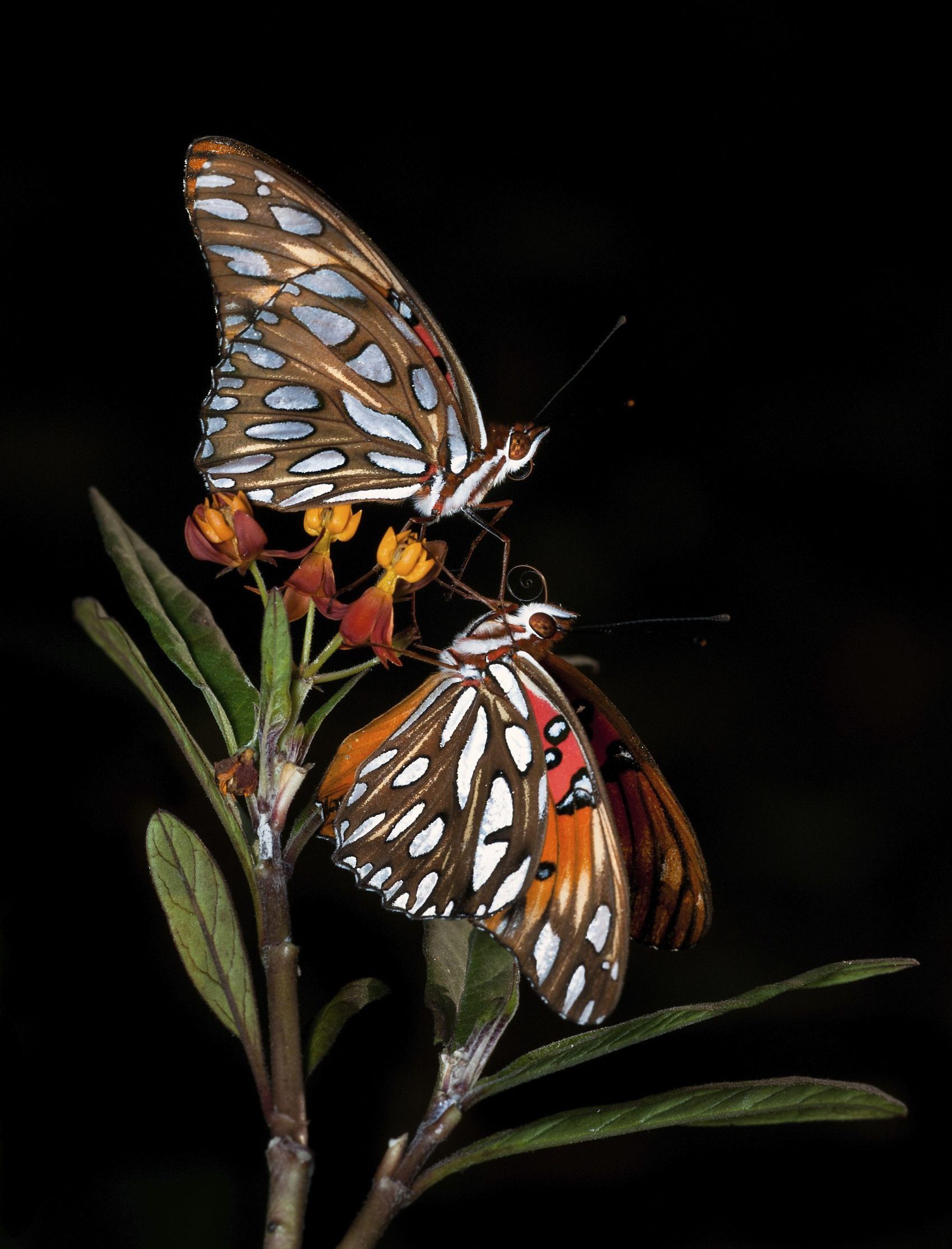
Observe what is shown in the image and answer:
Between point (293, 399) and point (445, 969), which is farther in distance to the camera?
point (293, 399)

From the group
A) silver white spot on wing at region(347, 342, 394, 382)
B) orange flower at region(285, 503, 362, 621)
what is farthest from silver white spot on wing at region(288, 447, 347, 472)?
orange flower at region(285, 503, 362, 621)

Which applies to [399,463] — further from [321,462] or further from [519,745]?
[519,745]

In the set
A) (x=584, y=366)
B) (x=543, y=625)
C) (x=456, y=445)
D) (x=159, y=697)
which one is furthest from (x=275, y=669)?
(x=584, y=366)

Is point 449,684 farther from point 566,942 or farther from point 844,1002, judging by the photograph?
point 844,1002

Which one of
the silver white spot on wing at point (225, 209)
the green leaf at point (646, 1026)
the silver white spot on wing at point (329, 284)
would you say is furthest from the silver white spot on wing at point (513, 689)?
the silver white spot on wing at point (225, 209)

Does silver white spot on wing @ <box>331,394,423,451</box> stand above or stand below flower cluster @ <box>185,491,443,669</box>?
above

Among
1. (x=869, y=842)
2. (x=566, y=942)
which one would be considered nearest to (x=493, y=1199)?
(x=869, y=842)

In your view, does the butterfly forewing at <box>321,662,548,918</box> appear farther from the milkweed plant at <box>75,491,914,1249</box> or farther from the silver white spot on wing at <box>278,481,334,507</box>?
the silver white spot on wing at <box>278,481,334,507</box>
